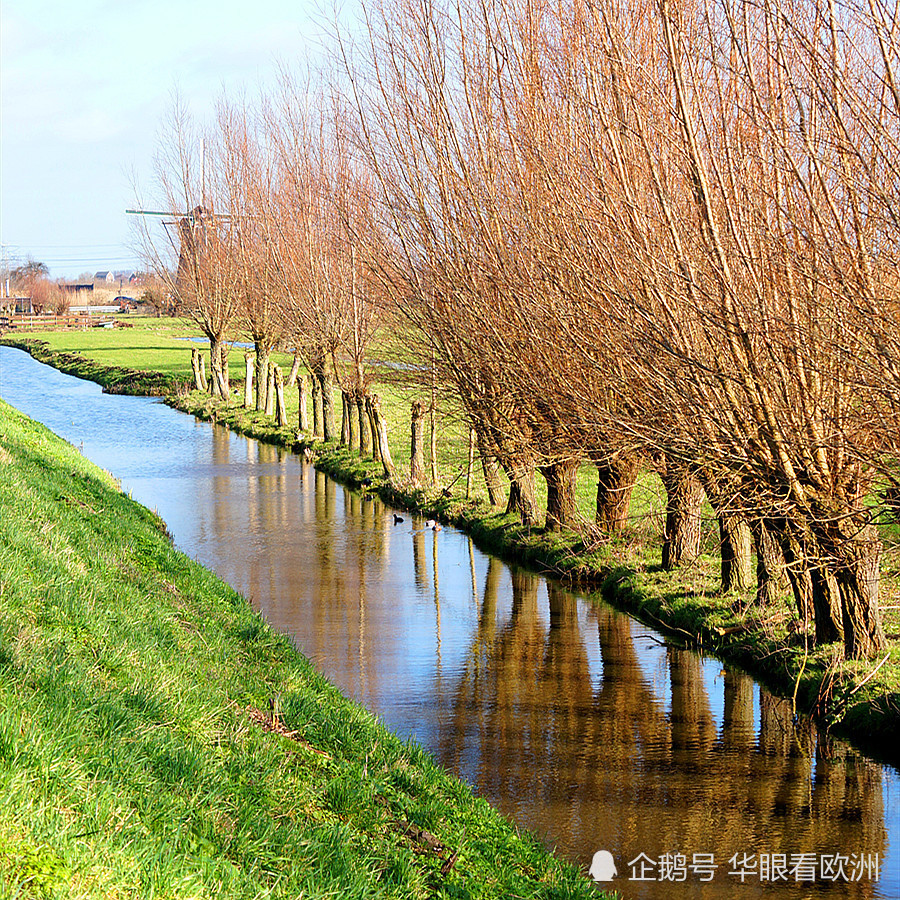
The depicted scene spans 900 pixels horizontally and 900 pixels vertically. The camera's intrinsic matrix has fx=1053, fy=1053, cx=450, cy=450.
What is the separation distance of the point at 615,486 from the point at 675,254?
22.5ft

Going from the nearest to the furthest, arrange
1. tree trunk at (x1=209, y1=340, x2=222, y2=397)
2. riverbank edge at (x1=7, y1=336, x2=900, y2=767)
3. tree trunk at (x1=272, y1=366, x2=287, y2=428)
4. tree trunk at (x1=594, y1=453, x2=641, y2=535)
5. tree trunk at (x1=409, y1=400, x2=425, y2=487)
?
riverbank edge at (x1=7, y1=336, x2=900, y2=767) → tree trunk at (x1=594, y1=453, x2=641, y2=535) → tree trunk at (x1=409, y1=400, x2=425, y2=487) → tree trunk at (x1=272, y1=366, x2=287, y2=428) → tree trunk at (x1=209, y1=340, x2=222, y2=397)

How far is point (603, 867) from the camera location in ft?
23.0

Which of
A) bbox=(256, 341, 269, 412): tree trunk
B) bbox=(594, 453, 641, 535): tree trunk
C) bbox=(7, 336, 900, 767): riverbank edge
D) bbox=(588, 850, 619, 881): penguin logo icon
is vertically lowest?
bbox=(588, 850, 619, 881): penguin logo icon

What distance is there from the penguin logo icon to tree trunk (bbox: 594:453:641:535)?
6.85 m

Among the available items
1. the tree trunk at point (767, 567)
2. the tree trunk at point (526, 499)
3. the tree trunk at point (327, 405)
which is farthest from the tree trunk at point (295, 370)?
the tree trunk at point (767, 567)

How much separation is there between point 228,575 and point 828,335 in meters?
10.2

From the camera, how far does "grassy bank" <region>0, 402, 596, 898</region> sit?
4.02 meters

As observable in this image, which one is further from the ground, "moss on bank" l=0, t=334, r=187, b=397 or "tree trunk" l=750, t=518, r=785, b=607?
"moss on bank" l=0, t=334, r=187, b=397

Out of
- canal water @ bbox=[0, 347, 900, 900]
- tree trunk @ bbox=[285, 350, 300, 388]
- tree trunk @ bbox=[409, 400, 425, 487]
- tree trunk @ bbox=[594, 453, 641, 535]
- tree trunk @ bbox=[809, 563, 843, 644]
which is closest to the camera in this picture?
Result: canal water @ bbox=[0, 347, 900, 900]

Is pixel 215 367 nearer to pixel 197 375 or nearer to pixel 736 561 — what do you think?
pixel 197 375

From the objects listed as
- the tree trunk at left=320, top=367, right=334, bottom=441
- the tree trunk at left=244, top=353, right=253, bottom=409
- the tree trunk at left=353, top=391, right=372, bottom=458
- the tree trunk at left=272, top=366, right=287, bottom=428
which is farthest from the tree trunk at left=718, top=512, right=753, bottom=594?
the tree trunk at left=244, top=353, right=253, bottom=409

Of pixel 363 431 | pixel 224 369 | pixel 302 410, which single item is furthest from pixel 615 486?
pixel 224 369

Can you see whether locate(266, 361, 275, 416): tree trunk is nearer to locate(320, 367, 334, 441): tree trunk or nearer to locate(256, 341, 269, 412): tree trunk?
locate(256, 341, 269, 412): tree trunk

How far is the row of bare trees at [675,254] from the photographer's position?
286 inches
